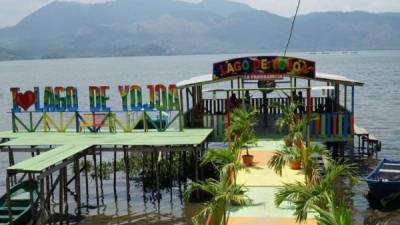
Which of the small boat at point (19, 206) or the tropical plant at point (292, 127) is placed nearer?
the small boat at point (19, 206)

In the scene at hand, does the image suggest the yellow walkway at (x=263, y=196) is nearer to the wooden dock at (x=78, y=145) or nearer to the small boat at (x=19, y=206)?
the wooden dock at (x=78, y=145)

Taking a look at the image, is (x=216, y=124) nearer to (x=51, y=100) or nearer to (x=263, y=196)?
(x=51, y=100)

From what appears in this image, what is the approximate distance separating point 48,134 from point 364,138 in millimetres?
18736

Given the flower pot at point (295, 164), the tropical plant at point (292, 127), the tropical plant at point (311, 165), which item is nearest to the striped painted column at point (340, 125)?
the tropical plant at point (292, 127)

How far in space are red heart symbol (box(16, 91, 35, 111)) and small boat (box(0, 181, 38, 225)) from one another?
6.27 m

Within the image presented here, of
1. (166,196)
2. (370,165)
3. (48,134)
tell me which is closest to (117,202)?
(166,196)

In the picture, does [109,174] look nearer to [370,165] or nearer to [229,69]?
[229,69]

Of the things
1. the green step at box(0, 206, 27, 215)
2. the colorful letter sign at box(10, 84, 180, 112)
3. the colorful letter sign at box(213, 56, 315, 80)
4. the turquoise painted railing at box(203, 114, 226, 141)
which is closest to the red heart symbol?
the colorful letter sign at box(10, 84, 180, 112)

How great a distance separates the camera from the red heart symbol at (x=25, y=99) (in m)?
29.4

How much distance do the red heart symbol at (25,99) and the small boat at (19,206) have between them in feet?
20.6

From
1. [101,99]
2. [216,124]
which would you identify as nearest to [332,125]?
[216,124]

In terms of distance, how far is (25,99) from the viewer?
29.5 meters

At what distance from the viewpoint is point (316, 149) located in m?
18.6

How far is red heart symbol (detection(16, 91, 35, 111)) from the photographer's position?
2941 cm
